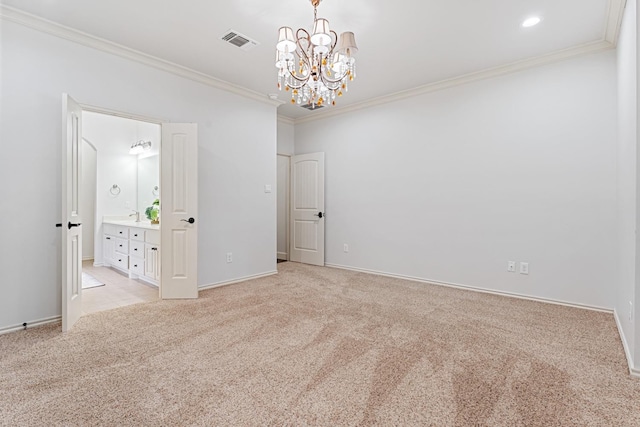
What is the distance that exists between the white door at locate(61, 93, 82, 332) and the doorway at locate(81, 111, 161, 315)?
2079mm

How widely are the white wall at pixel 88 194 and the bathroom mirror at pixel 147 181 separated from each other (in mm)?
780

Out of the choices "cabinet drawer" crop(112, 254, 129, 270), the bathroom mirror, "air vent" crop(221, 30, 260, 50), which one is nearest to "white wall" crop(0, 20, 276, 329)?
"air vent" crop(221, 30, 260, 50)

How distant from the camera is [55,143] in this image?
2.97 meters

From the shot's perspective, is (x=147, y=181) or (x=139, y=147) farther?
(x=147, y=181)

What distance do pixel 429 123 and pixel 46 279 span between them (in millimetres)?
4701

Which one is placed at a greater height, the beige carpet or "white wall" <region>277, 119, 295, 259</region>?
"white wall" <region>277, 119, 295, 259</region>

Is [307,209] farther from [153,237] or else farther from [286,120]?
[153,237]

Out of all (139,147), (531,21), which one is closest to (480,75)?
(531,21)

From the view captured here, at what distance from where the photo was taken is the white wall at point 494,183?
330cm

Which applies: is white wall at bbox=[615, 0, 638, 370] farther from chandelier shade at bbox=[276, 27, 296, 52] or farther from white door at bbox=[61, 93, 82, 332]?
white door at bbox=[61, 93, 82, 332]

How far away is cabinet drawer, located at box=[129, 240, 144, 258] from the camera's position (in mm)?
4547

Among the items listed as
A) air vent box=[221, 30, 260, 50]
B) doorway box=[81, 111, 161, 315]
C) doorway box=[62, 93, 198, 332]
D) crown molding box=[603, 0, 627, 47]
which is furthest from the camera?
doorway box=[81, 111, 161, 315]

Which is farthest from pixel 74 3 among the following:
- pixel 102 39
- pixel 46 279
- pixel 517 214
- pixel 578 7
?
pixel 517 214

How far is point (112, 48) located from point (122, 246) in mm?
3058
